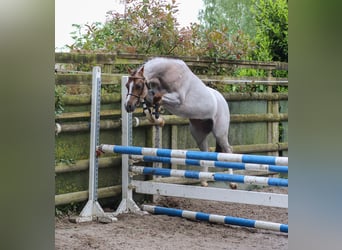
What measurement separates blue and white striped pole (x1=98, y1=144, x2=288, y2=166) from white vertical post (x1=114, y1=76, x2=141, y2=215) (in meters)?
0.12

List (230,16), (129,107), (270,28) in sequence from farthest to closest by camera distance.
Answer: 1. (270,28)
2. (230,16)
3. (129,107)

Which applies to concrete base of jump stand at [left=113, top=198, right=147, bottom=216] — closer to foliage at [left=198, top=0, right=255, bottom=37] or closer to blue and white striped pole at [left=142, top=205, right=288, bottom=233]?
blue and white striped pole at [left=142, top=205, right=288, bottom=233]

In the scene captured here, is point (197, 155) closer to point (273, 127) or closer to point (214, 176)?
point (214, 176)

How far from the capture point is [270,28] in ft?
14.7

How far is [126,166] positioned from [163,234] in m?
0.56

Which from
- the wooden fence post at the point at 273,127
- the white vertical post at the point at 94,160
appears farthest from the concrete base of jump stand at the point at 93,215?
the wooden fence post at the point at 273,127

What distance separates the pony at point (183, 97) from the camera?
12.3 ft

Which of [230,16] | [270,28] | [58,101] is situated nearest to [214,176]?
[58,101]

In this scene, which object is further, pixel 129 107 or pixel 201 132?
pixel 201 132

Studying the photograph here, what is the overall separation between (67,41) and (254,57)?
4.86 ft

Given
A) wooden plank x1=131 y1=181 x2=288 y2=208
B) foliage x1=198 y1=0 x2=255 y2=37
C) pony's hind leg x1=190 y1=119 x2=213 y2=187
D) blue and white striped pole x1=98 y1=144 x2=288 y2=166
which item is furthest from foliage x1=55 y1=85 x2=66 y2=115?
foliage x1=198 y1=0 x2=255 y2=37
